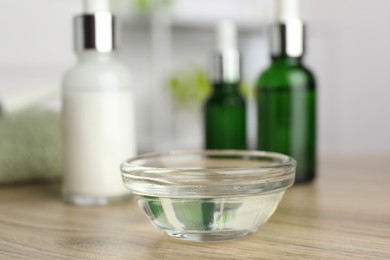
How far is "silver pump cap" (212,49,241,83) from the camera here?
2.52ft

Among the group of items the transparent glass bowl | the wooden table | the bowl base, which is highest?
the transparent glass bowl

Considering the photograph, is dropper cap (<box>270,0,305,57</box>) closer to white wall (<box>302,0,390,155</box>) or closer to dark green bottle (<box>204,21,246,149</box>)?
dark green bottle (<box>204,21,246,149</box>)

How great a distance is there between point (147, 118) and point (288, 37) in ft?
5.53

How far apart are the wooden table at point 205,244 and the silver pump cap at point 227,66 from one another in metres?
0.19

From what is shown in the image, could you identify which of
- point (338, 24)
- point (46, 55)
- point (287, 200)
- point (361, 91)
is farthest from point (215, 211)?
point (338, 24)

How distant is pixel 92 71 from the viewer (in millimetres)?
600

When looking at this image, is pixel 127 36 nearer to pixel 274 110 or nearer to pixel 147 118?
pixel 147 118

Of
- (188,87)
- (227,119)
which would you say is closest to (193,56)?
(188,87)

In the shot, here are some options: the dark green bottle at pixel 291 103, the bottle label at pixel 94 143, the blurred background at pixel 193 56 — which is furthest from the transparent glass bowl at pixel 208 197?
the blurred background at pixel 193 56

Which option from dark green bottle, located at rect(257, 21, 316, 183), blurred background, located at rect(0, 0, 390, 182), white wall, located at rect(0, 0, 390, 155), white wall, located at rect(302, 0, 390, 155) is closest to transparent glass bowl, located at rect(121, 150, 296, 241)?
dark green bottle, located at rect(257, 21, 316, 183)

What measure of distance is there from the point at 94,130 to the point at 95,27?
4.2 inches

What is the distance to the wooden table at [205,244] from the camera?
1.29 ft

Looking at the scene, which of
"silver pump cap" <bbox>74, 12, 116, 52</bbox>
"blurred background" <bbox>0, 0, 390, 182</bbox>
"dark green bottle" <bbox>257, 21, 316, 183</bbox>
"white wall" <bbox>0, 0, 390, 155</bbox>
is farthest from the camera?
"white wall" <bbox>0, 0, 390, 155</bbox>

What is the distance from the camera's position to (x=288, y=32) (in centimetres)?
70
